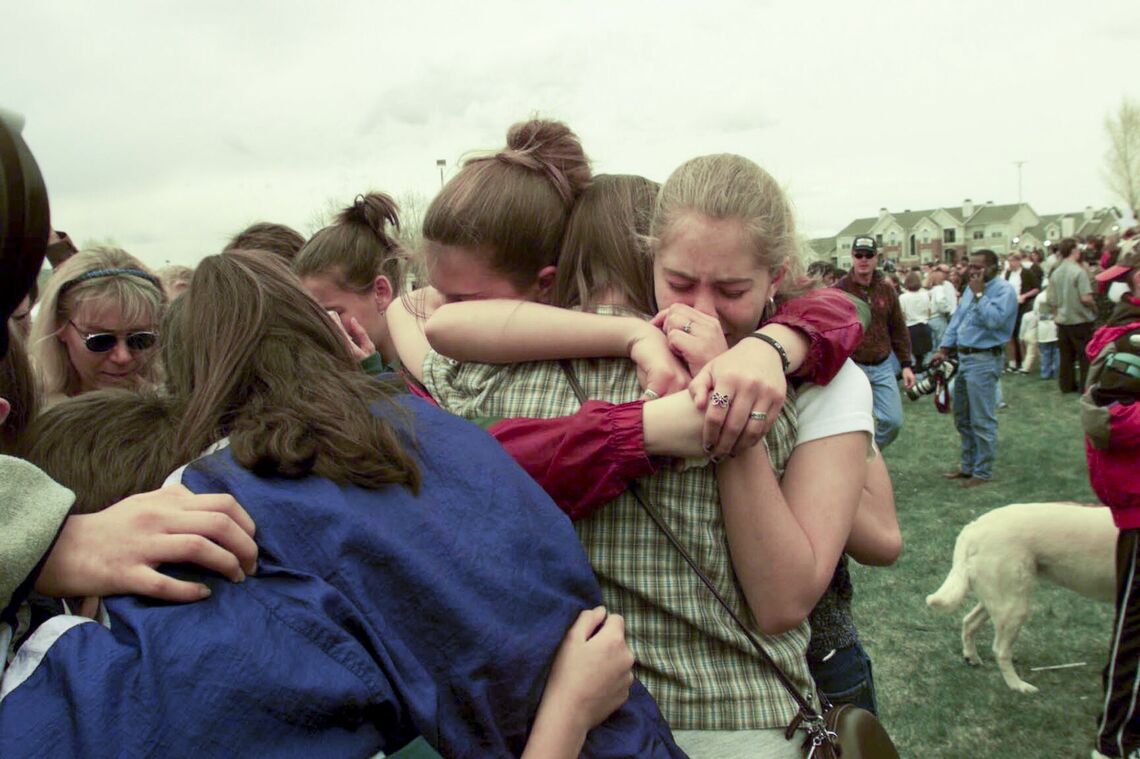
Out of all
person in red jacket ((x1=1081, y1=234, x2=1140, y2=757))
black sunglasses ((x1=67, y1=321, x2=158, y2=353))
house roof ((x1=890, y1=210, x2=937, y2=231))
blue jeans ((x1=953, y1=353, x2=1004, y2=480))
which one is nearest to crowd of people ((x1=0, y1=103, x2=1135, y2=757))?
black sunglasses ((x1=67, y1=321, x2=158, y2=353))

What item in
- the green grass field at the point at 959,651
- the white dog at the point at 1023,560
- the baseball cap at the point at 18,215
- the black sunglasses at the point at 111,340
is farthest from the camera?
the white dog at the point at 1023,560

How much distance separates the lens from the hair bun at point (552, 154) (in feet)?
5.77

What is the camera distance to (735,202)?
1588 millimetres

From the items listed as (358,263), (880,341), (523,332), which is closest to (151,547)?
(523,332)

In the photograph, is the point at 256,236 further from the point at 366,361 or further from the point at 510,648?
the point at 510,648

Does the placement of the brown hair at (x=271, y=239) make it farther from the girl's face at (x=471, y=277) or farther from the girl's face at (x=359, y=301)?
the girl's face at (x=471, y=277)

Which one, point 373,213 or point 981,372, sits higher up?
point 373,213

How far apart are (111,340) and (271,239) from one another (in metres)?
0.95

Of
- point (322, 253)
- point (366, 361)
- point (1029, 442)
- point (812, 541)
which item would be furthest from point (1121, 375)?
point (1029, 442)

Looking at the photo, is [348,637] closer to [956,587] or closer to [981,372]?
[956,587]

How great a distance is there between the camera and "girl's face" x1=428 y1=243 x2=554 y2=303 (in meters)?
1.74

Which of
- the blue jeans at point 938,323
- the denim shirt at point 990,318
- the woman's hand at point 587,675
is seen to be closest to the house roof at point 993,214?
the blue jeans at point 938,323

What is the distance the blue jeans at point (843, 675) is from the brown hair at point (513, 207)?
107 cm

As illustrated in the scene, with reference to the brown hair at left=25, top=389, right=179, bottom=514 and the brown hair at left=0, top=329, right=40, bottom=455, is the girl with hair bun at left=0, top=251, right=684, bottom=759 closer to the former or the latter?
the brown hair at left=25, top=389, right=179, bottom=514
